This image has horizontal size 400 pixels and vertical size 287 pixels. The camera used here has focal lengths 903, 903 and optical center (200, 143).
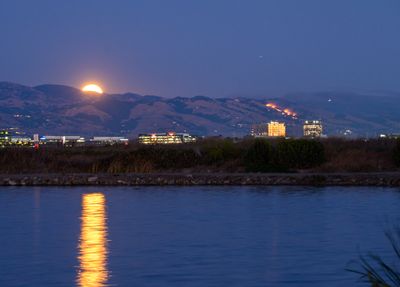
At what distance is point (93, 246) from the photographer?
1644 cm

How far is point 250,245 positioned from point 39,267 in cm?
417

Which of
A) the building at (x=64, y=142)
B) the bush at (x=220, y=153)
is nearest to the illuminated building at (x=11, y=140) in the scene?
the building at (x=64, y=142)

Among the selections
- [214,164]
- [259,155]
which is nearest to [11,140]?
[214,164]

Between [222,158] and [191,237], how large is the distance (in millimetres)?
20752

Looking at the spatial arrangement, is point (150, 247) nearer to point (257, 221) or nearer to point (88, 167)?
point (257, 221)

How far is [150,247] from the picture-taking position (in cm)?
1608

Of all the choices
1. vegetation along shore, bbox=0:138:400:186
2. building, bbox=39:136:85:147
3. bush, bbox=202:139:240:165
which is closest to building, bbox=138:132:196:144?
building, bbox=39:136:85:147

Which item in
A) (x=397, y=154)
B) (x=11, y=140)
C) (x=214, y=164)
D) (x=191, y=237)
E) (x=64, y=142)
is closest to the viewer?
(x=191, y=237)

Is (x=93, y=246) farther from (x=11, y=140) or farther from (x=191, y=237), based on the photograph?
(x=11, y=140)

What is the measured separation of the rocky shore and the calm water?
2800 millimetres

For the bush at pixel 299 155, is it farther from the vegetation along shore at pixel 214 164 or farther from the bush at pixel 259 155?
the bush at pixel 259 155

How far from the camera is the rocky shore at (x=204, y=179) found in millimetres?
31531

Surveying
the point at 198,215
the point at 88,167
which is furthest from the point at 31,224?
the point at 88,167

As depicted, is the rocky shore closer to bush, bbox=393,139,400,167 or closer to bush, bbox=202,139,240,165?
bush, bbox=393,139,400,167
